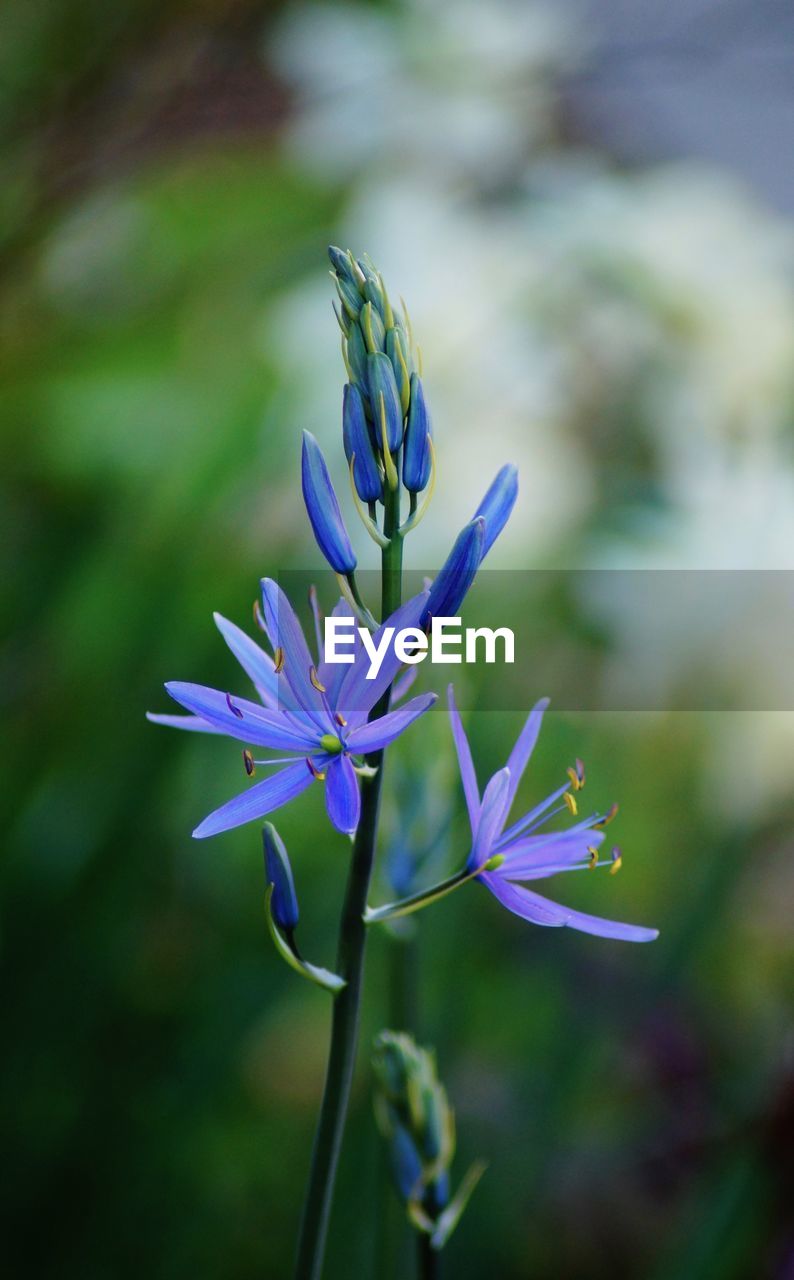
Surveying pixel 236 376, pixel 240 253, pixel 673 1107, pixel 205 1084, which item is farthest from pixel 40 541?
pixel 673 1107

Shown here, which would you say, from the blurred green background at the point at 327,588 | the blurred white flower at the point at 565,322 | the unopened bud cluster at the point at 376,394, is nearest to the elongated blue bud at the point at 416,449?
the unopened bud cluster at the point at 376,394

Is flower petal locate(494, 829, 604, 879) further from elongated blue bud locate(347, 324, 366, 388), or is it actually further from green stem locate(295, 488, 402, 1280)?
elongated blue bud locate(347, 324, 366, 388)

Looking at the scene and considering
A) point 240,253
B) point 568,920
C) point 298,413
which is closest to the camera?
point 568,920

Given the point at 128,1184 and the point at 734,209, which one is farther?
the point at 734,209

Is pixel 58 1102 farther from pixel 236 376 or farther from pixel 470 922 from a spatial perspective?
pixel 236 376

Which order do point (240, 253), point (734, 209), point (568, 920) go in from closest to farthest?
point (568, 920), point (734, 209), point (240, 253)

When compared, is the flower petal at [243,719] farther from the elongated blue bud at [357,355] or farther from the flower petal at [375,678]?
the elongated blue bud at [357,355]

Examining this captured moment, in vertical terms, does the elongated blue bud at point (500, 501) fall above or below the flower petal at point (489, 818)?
above
